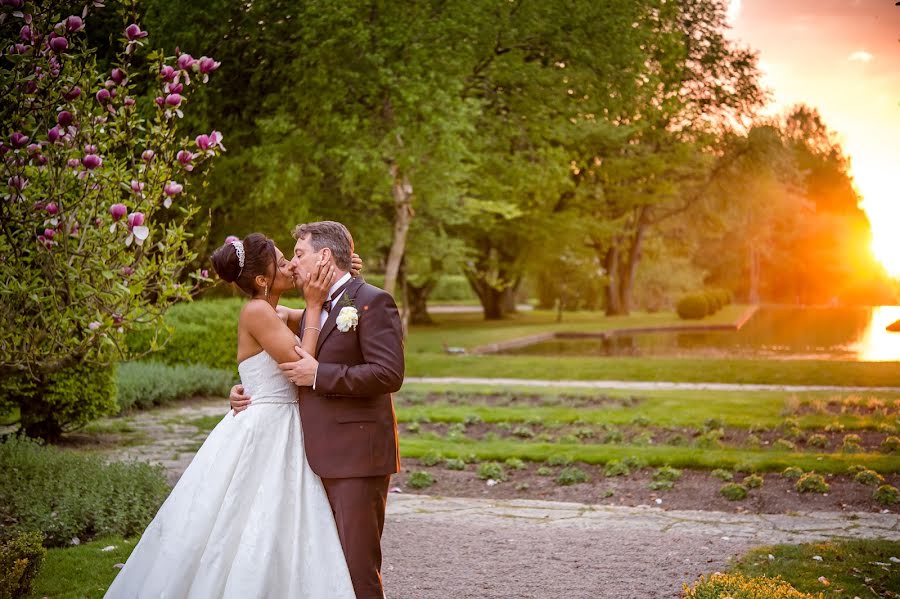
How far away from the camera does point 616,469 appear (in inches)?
353

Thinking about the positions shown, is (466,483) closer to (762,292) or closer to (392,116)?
(392,116)

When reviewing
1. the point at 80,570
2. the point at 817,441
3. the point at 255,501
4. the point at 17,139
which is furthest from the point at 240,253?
the point at 817,441

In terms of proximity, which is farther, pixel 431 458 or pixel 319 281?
pixel 431 458

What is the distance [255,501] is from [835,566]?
12.6ft

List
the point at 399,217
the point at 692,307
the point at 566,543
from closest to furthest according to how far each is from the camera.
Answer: the point at 566,543, the point at 399,217, the point at 692,307

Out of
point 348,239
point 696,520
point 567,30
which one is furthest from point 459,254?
point 348,239

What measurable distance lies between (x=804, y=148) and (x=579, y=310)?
2767 centimetres

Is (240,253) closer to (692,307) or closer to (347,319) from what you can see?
(347,319)

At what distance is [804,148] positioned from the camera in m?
65.2

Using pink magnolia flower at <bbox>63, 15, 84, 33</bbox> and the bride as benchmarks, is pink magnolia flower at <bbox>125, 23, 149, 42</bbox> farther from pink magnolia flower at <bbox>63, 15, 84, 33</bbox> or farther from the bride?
the bride

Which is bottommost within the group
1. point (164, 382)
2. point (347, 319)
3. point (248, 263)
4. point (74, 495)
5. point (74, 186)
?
point (74, 495)

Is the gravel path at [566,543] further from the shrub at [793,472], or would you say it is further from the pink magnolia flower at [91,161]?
the pink magnolia flower at [91,161]

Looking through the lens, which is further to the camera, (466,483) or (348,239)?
(466,483)

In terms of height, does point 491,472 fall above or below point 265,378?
below
